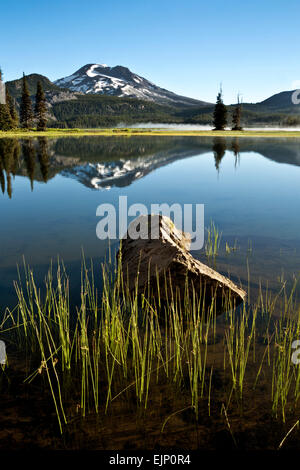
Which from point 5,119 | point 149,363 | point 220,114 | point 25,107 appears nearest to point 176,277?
point 149,363

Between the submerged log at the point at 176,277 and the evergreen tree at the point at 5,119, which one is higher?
the evergreen tree at the point at 5,119

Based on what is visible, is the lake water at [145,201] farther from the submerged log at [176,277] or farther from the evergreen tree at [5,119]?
the evergreen tree at [5,119]

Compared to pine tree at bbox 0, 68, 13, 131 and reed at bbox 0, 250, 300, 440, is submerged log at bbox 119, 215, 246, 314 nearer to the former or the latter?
reed at bbox 0, 250, 300, 440

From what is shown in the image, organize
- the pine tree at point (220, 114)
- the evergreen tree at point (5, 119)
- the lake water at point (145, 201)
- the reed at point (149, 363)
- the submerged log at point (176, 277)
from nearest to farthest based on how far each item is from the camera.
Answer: the reed at point (149, 363)
the submerged log at point (176, 277)
the lake water at point (145, 201)
the evergreen tree at point (5, 119)
the pine tree at point (220, 114)

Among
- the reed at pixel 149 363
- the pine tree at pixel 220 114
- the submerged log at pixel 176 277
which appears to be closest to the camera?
the reed at pixel 149 363

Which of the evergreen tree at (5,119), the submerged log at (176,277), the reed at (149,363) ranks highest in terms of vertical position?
the evergreen tree at (5,119)

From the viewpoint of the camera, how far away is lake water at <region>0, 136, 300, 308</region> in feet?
24.5

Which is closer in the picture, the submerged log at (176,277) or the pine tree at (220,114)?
the submerged log at (176,277)

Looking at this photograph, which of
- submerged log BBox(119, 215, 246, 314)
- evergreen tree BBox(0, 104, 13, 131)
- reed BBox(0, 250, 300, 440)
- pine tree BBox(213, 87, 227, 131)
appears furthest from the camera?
pine tree BBox(213, 87, 227, 131)

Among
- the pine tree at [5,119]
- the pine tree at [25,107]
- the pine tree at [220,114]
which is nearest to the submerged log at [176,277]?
the pine tree at [5,119]

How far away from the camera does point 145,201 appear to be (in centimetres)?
1480

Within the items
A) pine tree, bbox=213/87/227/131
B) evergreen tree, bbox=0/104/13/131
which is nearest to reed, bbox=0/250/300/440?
evergreen tree, bbox=0/104/13/131

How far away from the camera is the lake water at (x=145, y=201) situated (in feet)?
24.5
